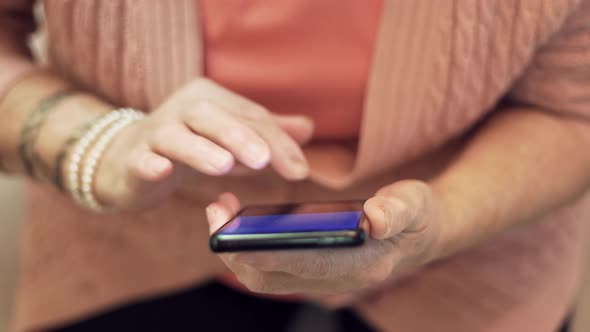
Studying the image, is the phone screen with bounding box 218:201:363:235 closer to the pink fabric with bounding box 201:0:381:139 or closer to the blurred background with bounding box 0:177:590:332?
the pink fabric with bounding box 201:0:381:139

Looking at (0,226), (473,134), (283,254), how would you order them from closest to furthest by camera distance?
1. (283,254)
2. (473,134)
3. (0,226)

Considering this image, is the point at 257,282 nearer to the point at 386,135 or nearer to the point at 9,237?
the point at 386,135

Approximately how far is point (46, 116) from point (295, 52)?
0.75 feet

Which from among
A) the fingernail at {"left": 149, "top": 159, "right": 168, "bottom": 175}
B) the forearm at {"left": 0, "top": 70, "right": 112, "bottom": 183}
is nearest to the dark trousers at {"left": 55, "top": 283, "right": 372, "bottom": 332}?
the forearm at {"left": 0, "top": 70, "right": 112, "bottom": 183}

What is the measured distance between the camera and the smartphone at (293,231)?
30cm

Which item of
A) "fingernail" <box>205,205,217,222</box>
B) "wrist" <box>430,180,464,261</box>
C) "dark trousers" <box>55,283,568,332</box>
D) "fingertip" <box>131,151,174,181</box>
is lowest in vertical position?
"dark trousers" <box>55,283,568,332</box>

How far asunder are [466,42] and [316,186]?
0.20m

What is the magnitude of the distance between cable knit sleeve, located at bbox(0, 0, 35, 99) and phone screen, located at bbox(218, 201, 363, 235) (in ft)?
0.96

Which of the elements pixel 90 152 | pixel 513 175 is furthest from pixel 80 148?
pixel 513 175

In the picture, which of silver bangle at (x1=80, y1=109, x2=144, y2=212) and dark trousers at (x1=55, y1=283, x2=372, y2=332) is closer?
silver bangle at (x1=80, y1=109, x2=144, y2=212)

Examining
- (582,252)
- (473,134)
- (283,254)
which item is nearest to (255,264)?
(283,254)

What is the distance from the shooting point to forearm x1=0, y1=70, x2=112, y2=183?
50 centimetres

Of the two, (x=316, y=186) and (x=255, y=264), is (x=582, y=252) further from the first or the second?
(x=255, y=264)

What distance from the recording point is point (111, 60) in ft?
1.67
